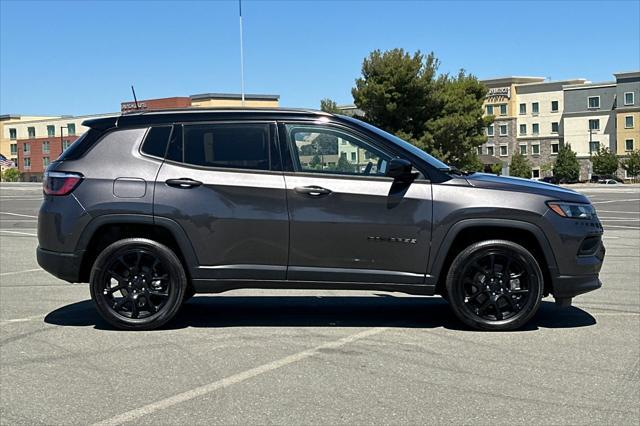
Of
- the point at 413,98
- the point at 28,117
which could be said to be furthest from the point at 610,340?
the point at 28,117

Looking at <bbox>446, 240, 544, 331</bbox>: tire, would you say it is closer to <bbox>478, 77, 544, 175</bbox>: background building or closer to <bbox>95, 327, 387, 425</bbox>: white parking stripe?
<bbox>95, 327, 387, 425</bbox>: white parking stripe

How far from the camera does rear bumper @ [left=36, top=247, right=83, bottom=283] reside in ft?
19.8

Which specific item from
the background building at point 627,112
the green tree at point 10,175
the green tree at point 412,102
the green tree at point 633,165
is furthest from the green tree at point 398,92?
the green tree at point 10,175

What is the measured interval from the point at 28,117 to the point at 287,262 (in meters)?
126

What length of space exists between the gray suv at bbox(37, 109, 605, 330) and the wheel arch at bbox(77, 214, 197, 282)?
0.01 m

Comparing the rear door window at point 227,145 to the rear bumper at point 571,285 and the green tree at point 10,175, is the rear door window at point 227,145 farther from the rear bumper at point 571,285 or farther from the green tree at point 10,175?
the green tree at point 10,175

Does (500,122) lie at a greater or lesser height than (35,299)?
greater

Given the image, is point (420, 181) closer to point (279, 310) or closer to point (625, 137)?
point (279, 310)

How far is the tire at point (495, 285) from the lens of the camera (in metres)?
5.91

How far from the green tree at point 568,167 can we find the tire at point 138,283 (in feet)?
296

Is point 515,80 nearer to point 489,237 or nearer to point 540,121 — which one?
point 540,121

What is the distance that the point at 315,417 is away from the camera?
409 centimetres

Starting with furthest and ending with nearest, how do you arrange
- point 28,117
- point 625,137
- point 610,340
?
point 28,117, point 625,137, point 610,340

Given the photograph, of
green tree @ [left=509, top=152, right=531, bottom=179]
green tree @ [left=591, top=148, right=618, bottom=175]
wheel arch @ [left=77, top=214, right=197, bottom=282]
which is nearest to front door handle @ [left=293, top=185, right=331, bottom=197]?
wheel arch @ [left=77, top=214, right=197, bottom=282]
